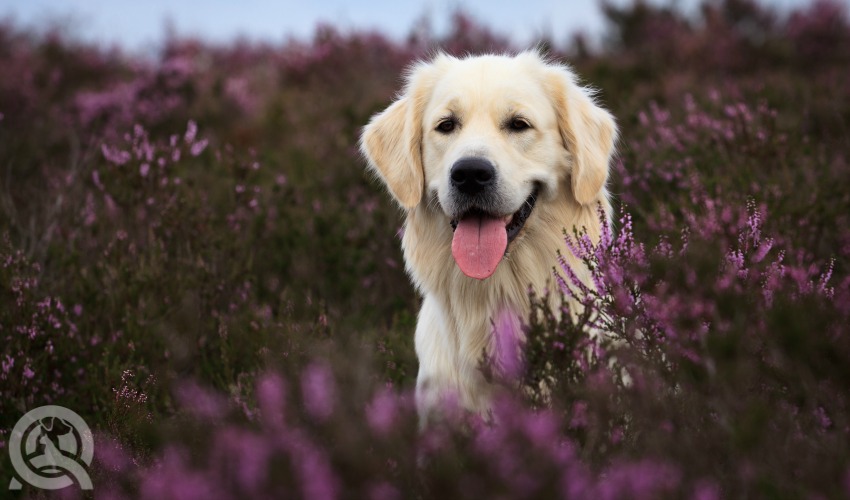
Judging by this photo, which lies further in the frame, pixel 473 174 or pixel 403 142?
pixel 403 142

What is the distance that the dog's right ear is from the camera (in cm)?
292

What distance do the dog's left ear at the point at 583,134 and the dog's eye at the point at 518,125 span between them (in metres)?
0.20

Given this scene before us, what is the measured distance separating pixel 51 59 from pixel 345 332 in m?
9.05

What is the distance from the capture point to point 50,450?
7.52 feet

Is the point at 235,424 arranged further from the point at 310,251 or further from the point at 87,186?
the point at 87,186

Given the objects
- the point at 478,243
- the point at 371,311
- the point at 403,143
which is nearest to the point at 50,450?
the point at 478,243

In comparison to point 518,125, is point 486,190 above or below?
below

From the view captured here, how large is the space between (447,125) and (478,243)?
519 mm

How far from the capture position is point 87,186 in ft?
15.9

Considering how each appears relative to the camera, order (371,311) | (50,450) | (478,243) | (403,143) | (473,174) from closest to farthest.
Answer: (50,450) → (473,174) → (478,243) → (403,143) → (371,311)

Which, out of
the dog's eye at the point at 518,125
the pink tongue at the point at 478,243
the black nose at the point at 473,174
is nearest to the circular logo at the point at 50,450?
the pink tongue at the point at 478,243

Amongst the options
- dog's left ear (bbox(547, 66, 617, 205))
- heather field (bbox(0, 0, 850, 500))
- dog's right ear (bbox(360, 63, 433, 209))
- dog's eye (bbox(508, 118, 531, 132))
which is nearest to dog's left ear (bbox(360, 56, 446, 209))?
dog's right ear (bbox(360, 63, 433, 209))

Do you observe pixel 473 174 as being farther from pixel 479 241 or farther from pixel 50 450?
pixel 50 450

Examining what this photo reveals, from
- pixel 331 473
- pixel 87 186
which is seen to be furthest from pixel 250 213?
pixel 331 473
